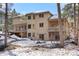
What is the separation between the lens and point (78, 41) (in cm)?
207

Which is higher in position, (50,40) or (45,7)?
(45,7)

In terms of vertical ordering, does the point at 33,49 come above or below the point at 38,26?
below

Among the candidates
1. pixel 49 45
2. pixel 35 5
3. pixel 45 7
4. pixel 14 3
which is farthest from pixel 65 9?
pixel 14 3

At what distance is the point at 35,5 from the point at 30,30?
0.37 m

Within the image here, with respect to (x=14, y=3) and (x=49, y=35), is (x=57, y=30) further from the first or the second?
(x=14, y=3)

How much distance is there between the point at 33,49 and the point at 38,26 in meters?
0.34

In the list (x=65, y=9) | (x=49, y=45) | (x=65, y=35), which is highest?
(x=65, y=9)

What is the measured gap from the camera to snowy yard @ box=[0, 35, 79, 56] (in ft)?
6.78

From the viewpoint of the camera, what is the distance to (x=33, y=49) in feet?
6.84

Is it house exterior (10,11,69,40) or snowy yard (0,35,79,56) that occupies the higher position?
house exterior (10,11,69,40)

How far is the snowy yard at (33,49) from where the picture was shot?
2066 mm

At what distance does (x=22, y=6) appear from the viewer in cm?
209

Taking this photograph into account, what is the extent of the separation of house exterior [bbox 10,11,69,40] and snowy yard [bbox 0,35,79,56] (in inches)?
3.5

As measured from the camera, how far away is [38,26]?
2098mm
